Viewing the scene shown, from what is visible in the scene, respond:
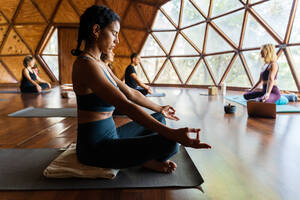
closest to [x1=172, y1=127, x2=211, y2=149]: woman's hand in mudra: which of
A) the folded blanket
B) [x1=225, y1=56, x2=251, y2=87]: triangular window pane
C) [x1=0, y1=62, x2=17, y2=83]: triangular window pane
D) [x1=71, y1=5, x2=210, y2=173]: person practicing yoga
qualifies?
[x1=71, y1=5, x2=210, y2=173]: person practicing yoga

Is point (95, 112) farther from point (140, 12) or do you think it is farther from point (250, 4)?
point (140, 12)

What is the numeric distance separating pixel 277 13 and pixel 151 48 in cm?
596

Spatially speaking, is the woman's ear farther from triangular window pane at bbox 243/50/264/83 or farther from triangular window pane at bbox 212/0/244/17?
triangular window pane at bbox 212/0/244/17

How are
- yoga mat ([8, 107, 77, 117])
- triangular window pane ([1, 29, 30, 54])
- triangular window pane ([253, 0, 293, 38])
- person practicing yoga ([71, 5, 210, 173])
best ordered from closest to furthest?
person practicing yoga ([71, 5, 210, 173])
yoga mat ([8, 107, 77, 117])
triangular window pane ([253, 0, 293, 38])
triangular window pane ([1, 29, 30, 54])

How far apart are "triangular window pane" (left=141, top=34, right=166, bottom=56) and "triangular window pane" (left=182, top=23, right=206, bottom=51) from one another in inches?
63.6

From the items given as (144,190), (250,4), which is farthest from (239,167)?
(250,4)

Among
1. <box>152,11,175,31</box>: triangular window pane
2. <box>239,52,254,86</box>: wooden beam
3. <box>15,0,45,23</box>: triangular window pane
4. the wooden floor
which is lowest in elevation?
the wooden floor

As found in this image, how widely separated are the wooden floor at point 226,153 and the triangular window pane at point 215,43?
5.02 metres

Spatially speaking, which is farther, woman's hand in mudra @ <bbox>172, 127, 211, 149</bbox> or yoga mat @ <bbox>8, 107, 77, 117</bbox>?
yoga mat @ <bbox>8, 107, 77, 117</bbox>

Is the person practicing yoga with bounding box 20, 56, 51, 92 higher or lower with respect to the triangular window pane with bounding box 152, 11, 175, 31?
lower

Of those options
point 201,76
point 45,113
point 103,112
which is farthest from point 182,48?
point 103,112

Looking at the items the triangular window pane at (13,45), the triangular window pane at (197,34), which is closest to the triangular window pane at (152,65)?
the triangular window pane at (197,34)

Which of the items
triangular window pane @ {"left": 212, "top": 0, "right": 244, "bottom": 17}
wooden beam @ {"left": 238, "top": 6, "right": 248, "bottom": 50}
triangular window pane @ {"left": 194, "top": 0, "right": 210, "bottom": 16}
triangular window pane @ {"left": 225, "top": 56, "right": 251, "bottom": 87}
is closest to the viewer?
wooden beam @ {"left": 238, "top": 6, "right": 248, "bottom": 50}

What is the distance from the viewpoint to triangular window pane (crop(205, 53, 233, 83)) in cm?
833
